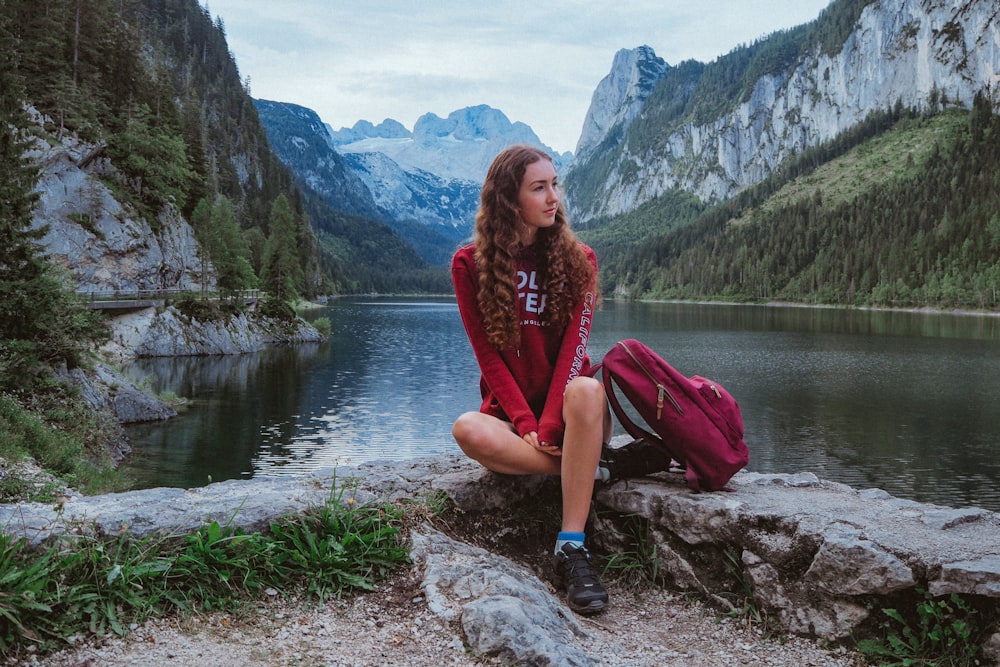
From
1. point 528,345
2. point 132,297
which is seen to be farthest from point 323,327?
point 528,345

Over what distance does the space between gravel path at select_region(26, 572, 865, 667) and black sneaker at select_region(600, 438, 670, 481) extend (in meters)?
0.91

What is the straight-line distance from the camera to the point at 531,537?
4.60 m

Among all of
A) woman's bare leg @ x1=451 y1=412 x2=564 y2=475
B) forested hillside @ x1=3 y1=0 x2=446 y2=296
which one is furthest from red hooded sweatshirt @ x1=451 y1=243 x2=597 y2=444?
forested hillside @ x1=3 y1=0 x2=446 y2=296

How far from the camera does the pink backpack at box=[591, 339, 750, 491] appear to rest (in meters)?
4.27

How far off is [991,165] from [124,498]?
169528 millimetres

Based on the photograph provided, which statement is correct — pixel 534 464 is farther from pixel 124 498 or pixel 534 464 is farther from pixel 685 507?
pixel 124 498

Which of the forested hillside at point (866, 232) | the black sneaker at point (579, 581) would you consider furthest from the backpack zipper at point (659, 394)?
the forested hillside at point (866, 232)

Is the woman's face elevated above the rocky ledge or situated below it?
above

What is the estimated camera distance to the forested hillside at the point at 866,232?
108250 millimetres

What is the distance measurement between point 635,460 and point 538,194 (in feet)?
6.40

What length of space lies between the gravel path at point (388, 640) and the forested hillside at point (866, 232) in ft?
352

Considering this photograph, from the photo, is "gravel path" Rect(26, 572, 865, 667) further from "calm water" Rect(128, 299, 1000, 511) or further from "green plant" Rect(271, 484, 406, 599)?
"calm water" Rect(128, 299, 1000, 511)

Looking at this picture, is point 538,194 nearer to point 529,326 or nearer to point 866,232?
point 529,326

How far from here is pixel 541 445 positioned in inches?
164
